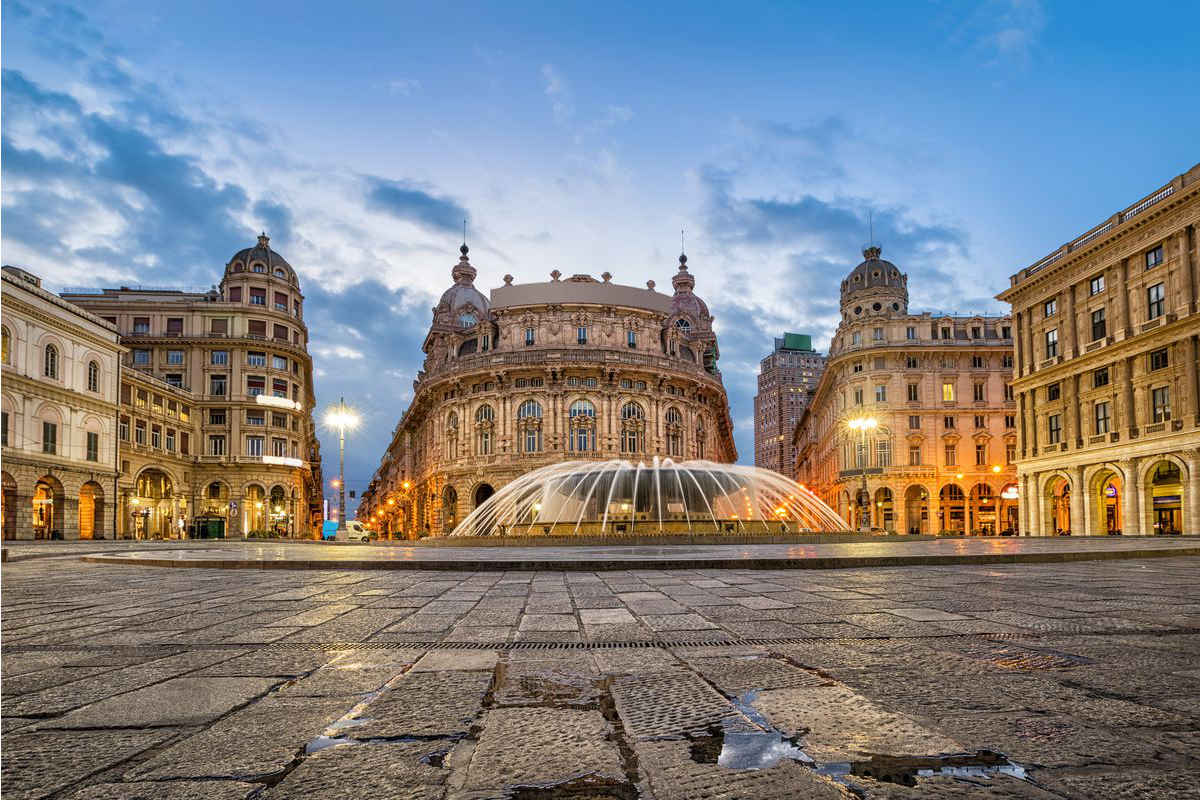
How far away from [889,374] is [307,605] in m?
64.7

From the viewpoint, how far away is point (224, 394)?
6234 centimetres

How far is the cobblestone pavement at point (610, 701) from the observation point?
240 centimetres

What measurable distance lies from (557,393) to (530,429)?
3702 mm

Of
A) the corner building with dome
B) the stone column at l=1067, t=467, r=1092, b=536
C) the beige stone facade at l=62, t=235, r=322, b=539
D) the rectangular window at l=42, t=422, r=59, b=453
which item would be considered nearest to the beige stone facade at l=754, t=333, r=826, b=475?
the corner building with dome

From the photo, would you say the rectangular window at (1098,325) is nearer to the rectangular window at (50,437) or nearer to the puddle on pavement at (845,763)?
the puddle on pavement at (845,763)

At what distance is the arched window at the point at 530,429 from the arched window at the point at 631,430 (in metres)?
6.87

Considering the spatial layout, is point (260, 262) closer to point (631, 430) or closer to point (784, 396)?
point (631, 430)

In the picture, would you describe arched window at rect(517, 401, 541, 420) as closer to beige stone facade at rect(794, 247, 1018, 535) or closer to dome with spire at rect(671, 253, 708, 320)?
beige stone facade at rect(794, 247, 1018, 535)

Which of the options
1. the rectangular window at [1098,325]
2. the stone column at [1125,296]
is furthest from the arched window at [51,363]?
the rectangular window at [1098,325]

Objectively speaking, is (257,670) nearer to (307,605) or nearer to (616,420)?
(307,605)

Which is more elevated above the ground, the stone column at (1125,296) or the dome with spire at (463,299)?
the dome with spire at (463,299)

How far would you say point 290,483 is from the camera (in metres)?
65.0

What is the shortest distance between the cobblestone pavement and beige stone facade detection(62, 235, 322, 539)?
5868 cm

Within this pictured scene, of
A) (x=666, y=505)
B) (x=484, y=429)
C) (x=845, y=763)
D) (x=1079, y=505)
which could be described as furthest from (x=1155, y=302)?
(x=484, y=429)
